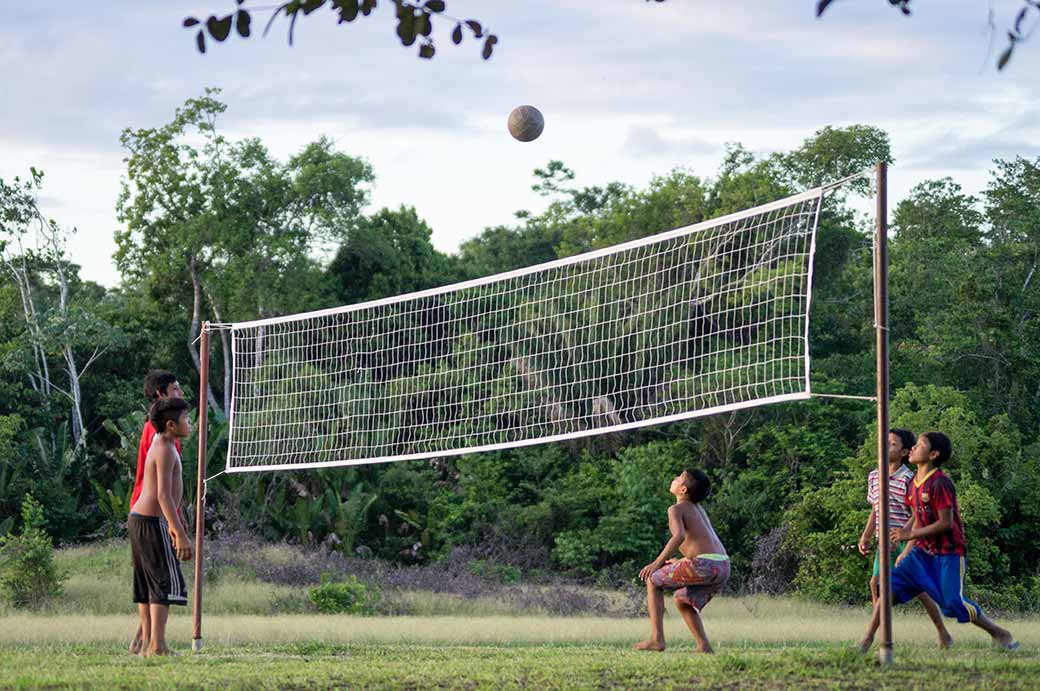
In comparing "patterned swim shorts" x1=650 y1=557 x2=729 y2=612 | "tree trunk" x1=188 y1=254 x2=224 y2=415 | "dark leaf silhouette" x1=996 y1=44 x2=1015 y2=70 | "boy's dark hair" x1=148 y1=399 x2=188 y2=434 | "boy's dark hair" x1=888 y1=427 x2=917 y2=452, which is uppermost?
"tree trunk" x1=188 y1=254 x2=224 y2=415

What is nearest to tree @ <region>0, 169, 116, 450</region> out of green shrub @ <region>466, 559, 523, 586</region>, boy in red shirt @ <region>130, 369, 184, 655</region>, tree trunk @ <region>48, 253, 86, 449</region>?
tree trunk @ <region>48, 253, 86, 449</region>

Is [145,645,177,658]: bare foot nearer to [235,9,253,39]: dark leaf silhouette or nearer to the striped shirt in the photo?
the striped shirt

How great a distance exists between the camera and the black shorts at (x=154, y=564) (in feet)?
30.1

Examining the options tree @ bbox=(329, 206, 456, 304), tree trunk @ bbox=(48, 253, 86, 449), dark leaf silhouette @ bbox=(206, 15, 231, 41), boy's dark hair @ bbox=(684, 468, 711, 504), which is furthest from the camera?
tree @ bbox=(329, 206, 456, 304)

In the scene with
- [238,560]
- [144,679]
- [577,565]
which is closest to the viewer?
[144,679]

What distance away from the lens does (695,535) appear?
30.6 ft

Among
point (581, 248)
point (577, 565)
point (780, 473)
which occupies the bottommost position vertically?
point (577, 565)

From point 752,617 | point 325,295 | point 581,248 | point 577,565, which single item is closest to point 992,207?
point 581,248

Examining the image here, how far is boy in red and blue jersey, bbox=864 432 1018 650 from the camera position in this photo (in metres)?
8.93

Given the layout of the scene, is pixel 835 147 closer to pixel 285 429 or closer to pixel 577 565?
pixel 577 565

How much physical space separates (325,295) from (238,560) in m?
11.9

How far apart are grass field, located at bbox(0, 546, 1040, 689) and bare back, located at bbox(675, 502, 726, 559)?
712mm

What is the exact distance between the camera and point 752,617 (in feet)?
53.6

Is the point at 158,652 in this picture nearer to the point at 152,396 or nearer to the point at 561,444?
the point at 152,396
